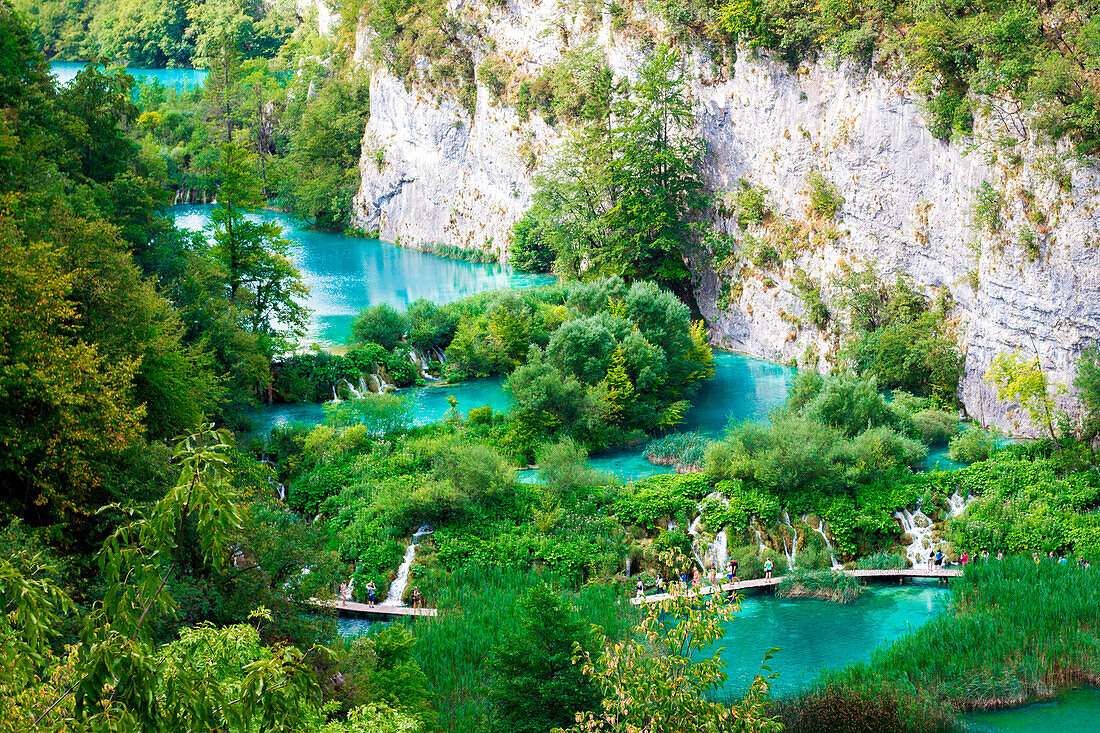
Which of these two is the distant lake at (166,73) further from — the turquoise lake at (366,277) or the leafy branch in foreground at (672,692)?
the leafy branch in foreground at (672,692)

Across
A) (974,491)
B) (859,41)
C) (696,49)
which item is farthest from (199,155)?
(974,491)

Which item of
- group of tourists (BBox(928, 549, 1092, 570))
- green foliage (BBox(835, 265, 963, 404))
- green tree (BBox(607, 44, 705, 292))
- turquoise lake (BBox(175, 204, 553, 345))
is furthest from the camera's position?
turquoise lake (BBox(175, 204, 553, 345))

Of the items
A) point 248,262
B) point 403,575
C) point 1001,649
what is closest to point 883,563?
point 1001,649

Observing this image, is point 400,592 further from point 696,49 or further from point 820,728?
point 696,49

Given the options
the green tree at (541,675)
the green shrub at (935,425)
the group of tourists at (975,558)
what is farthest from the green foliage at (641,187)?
the green tree at (541,675)

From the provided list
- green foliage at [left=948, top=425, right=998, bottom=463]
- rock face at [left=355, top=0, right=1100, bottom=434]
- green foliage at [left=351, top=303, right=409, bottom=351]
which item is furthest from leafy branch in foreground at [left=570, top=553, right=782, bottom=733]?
green foliage at [left=351, top=303, right=409, bottom=351]

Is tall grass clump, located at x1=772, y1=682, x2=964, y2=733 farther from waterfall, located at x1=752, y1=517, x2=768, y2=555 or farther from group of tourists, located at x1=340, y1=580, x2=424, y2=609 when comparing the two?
group of tourists, located at x1=340, y1=580, x2=424, y2=609
